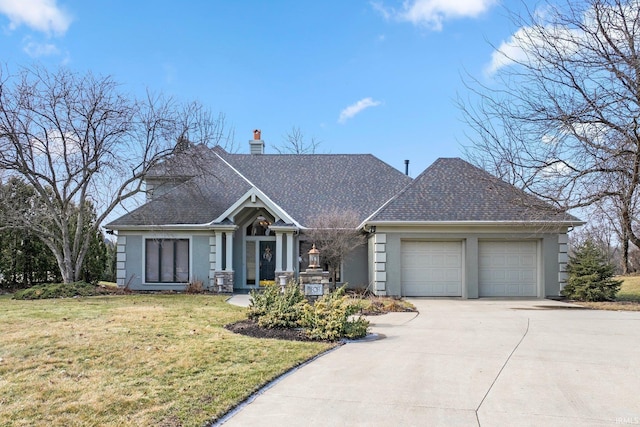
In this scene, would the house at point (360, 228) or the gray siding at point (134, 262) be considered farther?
the gray siding at point (134, 262)

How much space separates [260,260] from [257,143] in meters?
8.67

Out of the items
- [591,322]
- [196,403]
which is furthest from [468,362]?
[591,322]

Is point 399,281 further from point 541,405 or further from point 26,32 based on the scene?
point 26,32

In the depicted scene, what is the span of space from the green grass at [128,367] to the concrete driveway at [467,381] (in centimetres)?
52

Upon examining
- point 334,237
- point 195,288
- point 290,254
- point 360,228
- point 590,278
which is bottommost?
point 195,288

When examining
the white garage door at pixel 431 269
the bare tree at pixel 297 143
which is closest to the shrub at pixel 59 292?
the white garage door at pixel 431 269

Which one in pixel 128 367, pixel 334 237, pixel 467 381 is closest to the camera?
pixel 467 381

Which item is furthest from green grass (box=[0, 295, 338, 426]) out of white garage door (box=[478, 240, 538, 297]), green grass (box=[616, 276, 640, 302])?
green grass (box=[616, 276, 640, 302])

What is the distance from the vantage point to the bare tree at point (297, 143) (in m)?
41.0

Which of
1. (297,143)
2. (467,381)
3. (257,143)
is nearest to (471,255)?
(467,381)

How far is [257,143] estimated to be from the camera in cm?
2628

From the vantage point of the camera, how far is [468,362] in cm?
704

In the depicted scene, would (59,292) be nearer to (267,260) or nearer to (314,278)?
(267,260)

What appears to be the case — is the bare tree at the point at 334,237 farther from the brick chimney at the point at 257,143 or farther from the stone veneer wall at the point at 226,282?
the brick chimney at the point at 257,143
